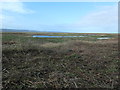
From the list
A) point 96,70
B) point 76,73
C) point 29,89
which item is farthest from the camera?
point 96,70

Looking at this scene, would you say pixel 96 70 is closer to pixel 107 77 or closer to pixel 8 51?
pixel 107 77

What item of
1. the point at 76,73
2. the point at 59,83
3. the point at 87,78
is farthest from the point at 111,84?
the point at 59,83

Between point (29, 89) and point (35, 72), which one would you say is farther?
point (35, 72)

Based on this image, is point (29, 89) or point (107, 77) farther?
point (107, 77)

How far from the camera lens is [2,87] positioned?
102 inches

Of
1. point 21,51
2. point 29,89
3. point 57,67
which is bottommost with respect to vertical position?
point 29,89

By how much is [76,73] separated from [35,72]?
1389mm

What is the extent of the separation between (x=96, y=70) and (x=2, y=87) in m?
3.04

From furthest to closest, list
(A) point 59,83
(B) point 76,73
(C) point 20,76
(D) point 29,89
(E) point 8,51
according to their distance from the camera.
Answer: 1. (E) point 8,51
2. (B) point 76,73
3. (C) point 20,76
4. (A) point 59,83
5. (D) point 29,89

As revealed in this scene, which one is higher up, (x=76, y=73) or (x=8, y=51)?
(x=8, y=51)

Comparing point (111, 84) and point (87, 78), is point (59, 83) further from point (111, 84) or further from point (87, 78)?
point (111, 84)

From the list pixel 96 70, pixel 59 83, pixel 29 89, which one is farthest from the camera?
pixel 96 70

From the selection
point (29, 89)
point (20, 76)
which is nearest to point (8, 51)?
point (20, 76)

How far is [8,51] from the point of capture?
17.0ft
